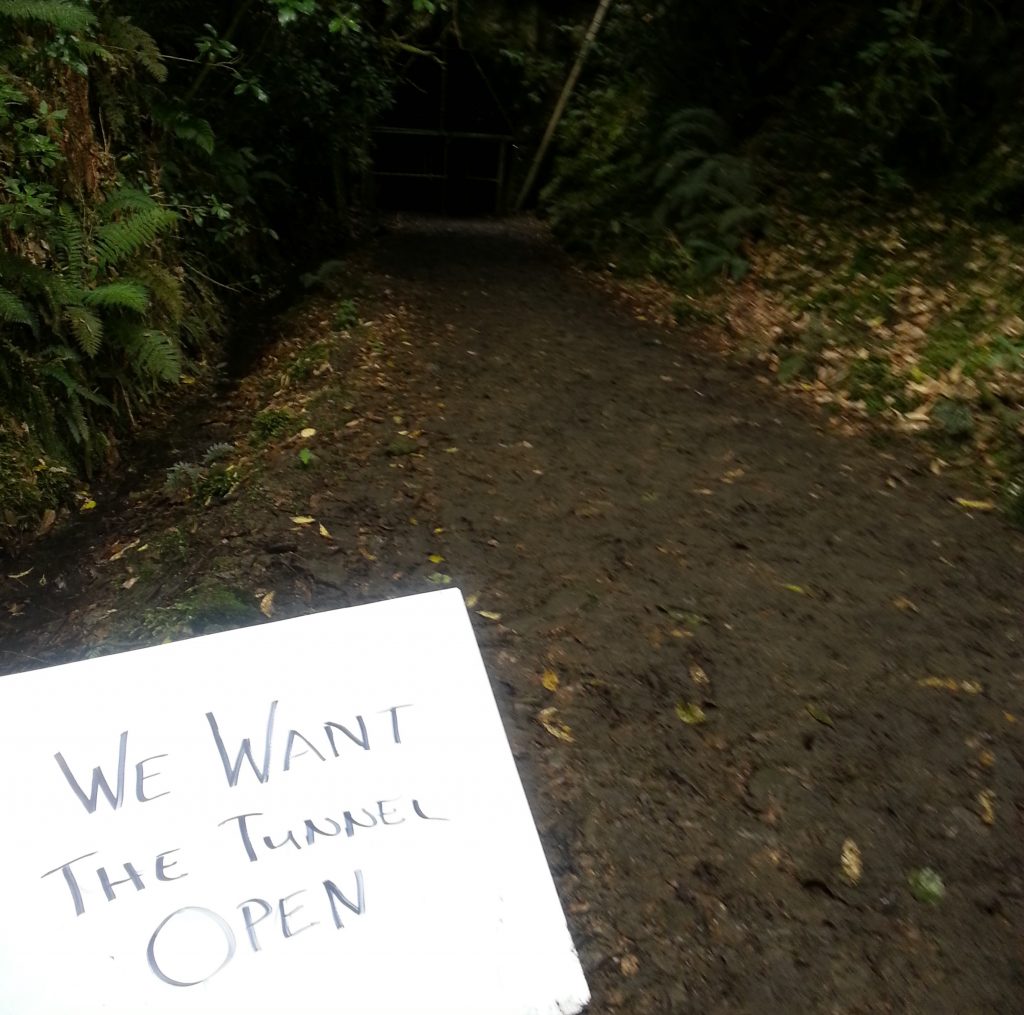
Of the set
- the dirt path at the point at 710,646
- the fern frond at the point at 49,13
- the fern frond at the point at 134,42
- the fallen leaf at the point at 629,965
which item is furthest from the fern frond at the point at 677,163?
the fallen leaf at the point at 629,965

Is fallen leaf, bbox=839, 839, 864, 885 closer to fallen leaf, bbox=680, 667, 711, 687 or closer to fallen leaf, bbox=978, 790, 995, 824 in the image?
fallen leaf, bbox=978, 790, 995, 824

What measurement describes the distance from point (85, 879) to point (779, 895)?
62.9 inches

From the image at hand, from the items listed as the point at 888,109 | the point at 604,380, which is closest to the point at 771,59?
the point at 888,109

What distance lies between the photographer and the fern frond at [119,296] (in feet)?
12.8

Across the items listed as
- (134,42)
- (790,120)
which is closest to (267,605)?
(134,42)

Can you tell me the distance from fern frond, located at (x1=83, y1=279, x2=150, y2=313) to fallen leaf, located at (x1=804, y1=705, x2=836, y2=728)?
3.90 metres

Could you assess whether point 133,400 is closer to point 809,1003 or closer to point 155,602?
point 155,602

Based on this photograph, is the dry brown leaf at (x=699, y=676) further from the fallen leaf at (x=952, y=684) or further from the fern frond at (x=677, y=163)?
the fern frond at (x=677, y=163)

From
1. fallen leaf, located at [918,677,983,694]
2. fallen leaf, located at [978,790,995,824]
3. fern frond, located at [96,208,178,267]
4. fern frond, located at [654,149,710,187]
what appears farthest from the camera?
fern frond, located at [654,149,710,187]

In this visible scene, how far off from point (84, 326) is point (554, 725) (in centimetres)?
331

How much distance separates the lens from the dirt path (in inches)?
68.6

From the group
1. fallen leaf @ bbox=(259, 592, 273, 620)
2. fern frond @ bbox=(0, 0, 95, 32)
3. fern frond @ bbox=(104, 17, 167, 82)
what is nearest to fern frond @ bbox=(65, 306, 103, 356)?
fern frond @ bbox=(0, 0, 95, 32)

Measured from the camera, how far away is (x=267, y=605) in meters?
2.79

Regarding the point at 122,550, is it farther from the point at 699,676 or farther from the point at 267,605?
the point at 699,676
